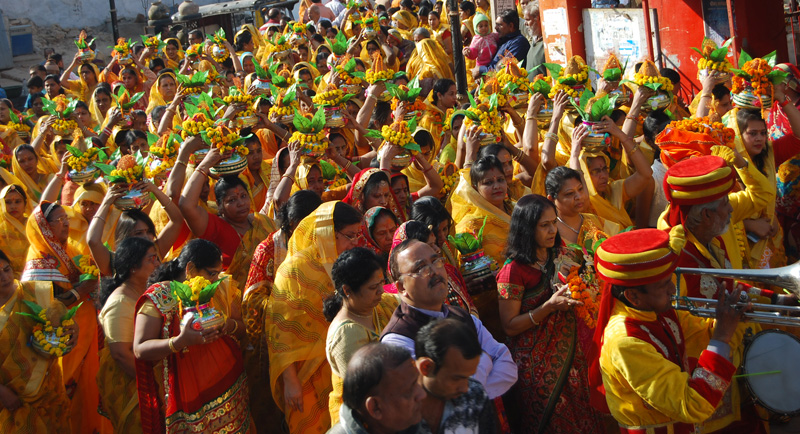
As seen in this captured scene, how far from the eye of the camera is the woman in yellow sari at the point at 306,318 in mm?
4039

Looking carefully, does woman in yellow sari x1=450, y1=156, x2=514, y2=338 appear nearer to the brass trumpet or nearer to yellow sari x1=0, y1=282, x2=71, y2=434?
the brass trumpet

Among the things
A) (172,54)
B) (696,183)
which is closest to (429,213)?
(696,183)

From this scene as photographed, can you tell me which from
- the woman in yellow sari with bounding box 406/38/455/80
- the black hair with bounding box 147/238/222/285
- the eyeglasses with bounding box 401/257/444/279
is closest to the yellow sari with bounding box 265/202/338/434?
the black hair with bounding box 147/238/222/285

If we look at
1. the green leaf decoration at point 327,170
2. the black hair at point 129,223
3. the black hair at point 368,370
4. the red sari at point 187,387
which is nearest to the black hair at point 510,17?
the green leaf decoration at point 327,170

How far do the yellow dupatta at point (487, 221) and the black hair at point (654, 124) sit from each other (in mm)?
1828

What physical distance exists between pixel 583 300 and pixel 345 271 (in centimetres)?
115

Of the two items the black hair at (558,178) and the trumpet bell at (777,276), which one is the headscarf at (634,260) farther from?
the black hair at (558,178)

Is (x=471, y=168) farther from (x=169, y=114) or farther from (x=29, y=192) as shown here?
(x=29, y=192)

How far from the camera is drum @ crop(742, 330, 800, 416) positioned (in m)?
3.37

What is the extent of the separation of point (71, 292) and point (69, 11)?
20672 mm

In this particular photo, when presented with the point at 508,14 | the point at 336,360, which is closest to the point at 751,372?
the point at 336,360

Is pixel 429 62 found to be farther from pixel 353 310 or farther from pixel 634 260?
pixel 634 260

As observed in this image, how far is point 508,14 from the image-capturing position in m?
11.2

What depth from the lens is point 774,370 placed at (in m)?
3.43
